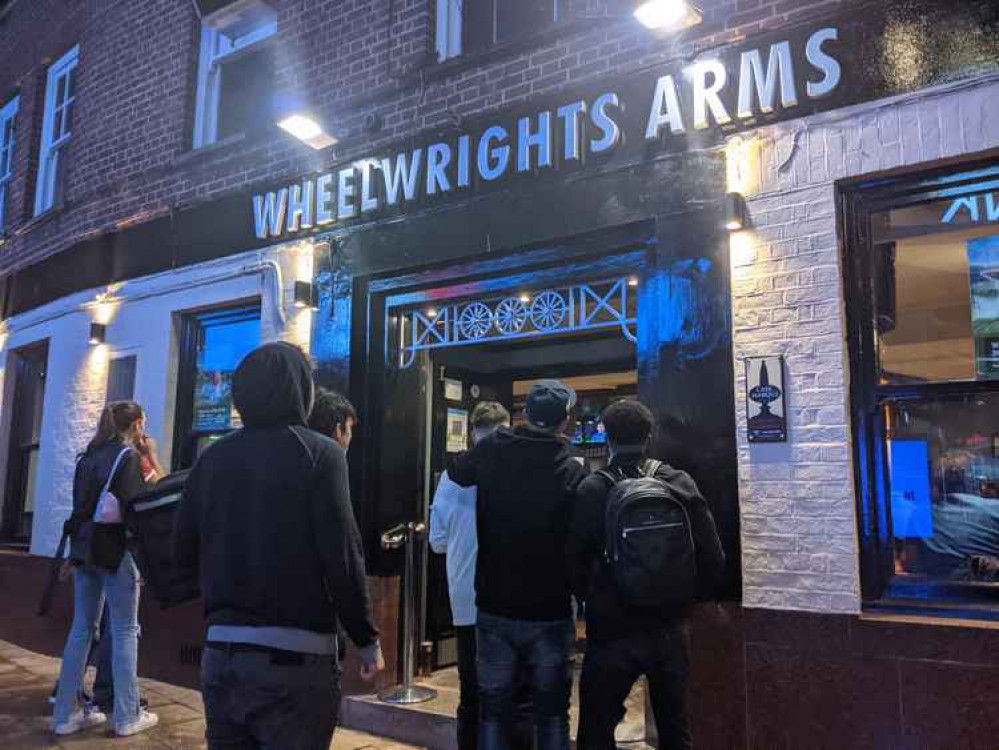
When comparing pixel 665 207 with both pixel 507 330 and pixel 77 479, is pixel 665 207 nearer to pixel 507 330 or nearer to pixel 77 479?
pixel 507 330

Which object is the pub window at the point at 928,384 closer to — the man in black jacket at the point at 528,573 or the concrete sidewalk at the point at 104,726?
the man in black jacket at the point at 528,573

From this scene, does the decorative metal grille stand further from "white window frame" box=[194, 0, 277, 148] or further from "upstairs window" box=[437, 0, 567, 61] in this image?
"white window frame" box=[194, 0, 277, 148]

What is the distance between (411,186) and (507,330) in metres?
1.26

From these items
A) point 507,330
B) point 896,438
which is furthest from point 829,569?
point 507,330

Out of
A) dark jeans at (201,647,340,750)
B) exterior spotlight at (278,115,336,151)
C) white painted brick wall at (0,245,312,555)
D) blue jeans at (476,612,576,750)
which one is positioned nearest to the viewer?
dark jeans at (201,647,340,750)

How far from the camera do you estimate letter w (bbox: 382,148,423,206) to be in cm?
559

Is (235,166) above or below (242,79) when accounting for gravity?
below

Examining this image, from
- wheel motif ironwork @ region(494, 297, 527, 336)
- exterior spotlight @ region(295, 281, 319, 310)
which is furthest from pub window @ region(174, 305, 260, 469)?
wheel motif ironwork @ region(494, 297, 527, 336)

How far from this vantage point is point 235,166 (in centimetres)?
674

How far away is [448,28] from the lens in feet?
19.4

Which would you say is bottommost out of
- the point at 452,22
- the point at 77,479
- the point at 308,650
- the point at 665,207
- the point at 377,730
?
the point at 377,730

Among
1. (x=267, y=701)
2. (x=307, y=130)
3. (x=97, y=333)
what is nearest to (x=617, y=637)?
→ (x=267, y=701)

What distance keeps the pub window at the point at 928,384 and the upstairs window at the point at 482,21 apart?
282 cm

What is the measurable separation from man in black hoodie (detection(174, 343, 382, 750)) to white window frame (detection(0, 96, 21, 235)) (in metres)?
9.09
